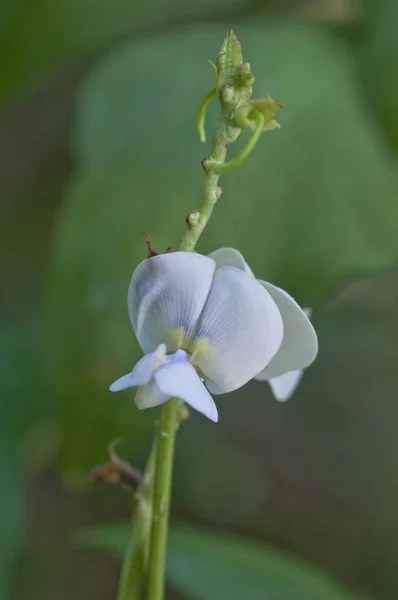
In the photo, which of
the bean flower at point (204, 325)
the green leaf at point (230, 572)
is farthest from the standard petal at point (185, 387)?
the green leaf at point (230, 572)

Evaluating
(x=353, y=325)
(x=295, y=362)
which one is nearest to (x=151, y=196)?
(x=295, y=362)

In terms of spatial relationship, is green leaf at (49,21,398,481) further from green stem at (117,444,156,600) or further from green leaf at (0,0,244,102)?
green stem at (117,444,156,600)


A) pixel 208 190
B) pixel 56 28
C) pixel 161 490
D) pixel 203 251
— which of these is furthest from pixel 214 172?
pixel 56 28

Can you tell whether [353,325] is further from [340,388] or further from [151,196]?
[151,196]

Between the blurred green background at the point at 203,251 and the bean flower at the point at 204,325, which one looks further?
the blurred green background at the point at 203,251

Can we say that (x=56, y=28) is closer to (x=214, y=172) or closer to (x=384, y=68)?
(x=384, y=68)

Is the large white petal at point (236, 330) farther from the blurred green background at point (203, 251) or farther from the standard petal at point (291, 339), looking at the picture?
the blurred green background at point (203, 251)

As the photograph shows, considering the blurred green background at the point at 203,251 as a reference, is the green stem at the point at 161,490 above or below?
below

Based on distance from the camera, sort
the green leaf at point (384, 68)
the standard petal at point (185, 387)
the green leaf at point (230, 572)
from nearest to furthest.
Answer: the standard petal at point (185, 387)
the green leaf at point (230, 572)
the green leaf at point (384, 68)
